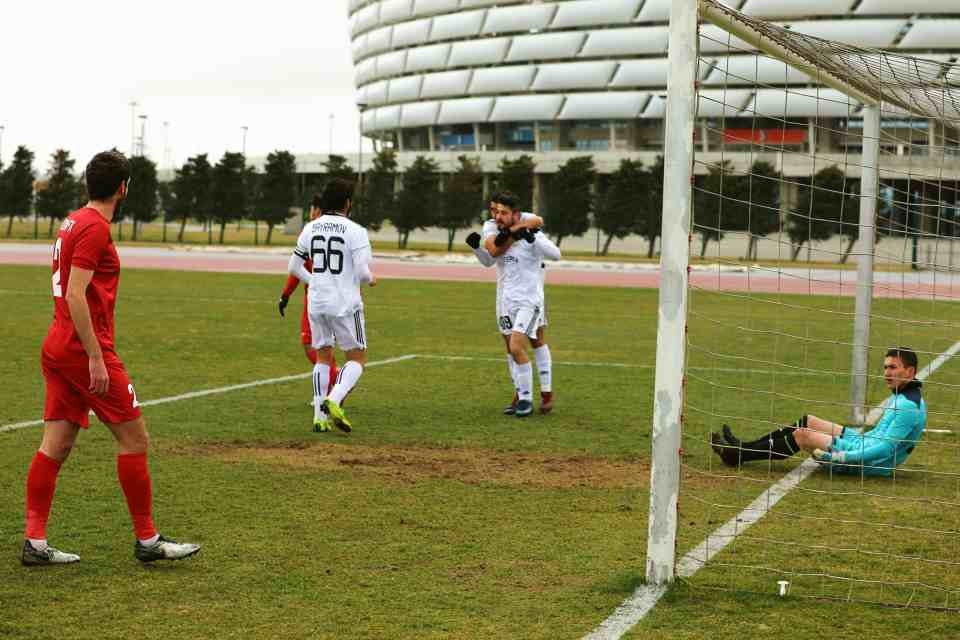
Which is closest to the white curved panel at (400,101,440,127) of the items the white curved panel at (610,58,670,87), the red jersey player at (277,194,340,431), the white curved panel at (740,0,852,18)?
the white curved panel at (610,58,670,87)

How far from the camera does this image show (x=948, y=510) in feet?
24.0

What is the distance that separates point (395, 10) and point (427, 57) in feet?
20.5

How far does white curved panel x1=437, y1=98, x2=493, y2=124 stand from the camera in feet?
286

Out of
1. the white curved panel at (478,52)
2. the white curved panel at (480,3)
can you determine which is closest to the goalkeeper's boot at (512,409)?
the white curved panel at (480,3)

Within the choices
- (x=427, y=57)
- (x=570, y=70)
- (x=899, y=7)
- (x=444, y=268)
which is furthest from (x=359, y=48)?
(x=444, y=268)

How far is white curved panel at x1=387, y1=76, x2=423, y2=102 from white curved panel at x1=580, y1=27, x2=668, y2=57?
16432mm

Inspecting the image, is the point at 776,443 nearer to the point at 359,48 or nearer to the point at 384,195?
the point at 384,195

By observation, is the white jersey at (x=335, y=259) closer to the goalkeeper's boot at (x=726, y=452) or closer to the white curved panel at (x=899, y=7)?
the goalkeeper's boot at (x=726, y=452)

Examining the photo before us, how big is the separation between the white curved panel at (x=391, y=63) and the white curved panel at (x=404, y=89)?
79 centimetres

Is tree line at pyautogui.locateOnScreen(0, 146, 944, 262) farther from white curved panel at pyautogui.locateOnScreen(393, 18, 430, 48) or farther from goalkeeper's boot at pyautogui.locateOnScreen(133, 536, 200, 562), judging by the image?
goalkeeper's boot at pyautogui.locateOnScreen(133, 536, 200, 562)

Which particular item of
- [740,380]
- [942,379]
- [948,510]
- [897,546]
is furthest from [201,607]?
[942,379]

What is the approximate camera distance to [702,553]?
609cm

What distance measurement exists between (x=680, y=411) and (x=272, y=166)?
6430 centimetres

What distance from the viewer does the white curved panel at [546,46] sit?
8288 cm
